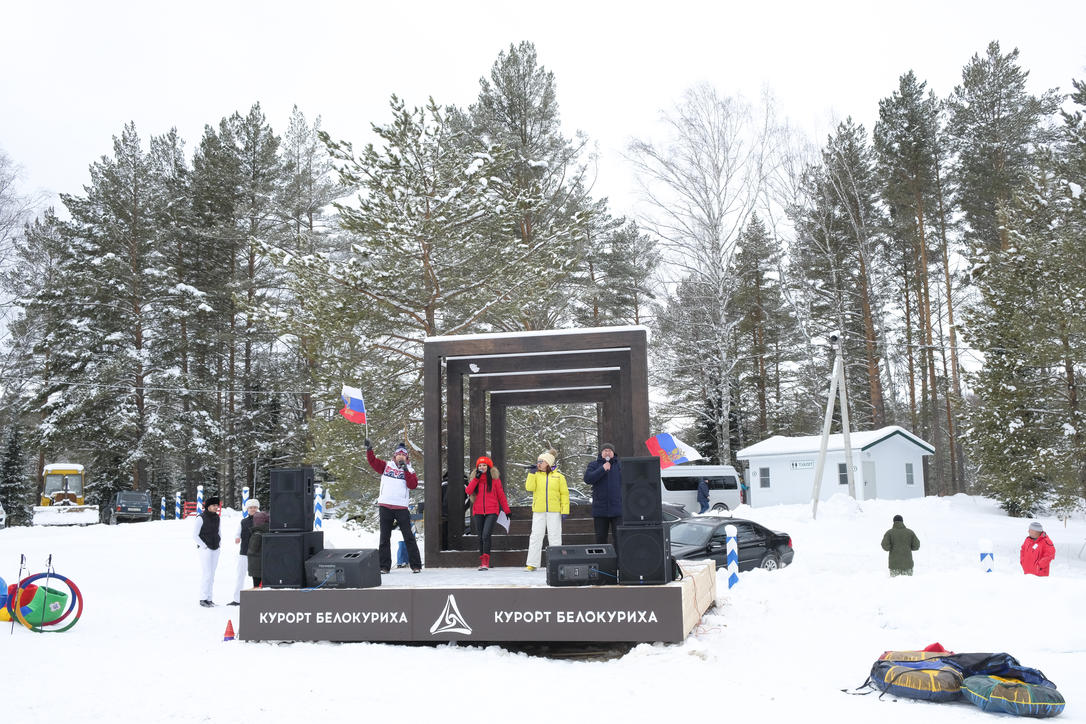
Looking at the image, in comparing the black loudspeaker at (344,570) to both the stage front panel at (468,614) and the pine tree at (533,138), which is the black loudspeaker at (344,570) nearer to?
the stage front panel at (468,614)

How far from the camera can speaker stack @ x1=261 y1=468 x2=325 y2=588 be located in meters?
8.11

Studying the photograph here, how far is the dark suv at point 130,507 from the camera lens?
1204 inches

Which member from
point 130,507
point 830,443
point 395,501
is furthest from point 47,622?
point 830,443

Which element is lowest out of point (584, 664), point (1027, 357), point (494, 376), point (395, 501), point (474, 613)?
point (584, 664)

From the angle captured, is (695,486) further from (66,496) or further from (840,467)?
(66,496)

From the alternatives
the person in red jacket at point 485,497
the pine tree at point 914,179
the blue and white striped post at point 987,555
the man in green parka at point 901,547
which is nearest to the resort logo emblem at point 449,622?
the person in red jacket at point 485,497

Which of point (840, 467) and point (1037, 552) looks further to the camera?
point (840, 467)

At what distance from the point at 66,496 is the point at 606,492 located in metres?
31.4

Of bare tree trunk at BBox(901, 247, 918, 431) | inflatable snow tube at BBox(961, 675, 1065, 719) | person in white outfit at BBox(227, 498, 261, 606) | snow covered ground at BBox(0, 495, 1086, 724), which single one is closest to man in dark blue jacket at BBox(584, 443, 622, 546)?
snow covered ground at BBox(0, 495, 1086, 724)

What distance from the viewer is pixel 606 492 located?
32.2 ft

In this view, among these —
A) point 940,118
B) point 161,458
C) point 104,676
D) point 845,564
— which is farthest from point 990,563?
point 161,458

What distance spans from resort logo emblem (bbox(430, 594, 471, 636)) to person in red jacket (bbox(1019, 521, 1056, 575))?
10203 mm

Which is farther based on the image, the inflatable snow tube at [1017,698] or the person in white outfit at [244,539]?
the person in white outfit at [244,539]

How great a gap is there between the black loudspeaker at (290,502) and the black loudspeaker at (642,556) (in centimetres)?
315
